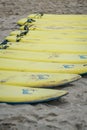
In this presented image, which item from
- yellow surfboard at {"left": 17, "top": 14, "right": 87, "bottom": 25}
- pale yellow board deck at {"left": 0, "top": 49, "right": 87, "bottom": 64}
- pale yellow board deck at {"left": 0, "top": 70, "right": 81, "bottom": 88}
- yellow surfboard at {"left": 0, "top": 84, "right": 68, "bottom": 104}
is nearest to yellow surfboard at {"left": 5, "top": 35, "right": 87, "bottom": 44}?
pale yellow board deck at {"left": 0, "top": 49, "right": 87, "bottom": 64}

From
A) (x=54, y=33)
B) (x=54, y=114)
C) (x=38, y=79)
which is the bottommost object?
(x=54, y=114)

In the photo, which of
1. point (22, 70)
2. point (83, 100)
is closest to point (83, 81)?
point (83, 100)

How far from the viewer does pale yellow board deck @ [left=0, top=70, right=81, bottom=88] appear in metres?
2.78

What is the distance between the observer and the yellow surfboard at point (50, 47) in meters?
3.68

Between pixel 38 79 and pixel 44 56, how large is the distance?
69cm

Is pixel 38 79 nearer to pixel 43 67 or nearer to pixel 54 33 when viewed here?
pixel 43 67

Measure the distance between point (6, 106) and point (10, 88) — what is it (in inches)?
9.2

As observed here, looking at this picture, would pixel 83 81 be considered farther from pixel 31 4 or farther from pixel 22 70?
pixel 31 4

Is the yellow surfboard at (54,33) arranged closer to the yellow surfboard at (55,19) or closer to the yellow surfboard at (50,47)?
the yellow surfboard at (50,47)

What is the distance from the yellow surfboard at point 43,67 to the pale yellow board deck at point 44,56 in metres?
0.14

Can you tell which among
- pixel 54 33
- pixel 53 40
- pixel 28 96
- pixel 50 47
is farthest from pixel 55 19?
pixel 28 96

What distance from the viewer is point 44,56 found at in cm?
348

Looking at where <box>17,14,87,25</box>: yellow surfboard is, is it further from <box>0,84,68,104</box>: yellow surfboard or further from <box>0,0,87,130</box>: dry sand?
<box>0,84,68,104</box>: yellow surfboard

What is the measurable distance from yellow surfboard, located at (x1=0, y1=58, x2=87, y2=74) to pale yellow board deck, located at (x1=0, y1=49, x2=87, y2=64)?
0.14m
